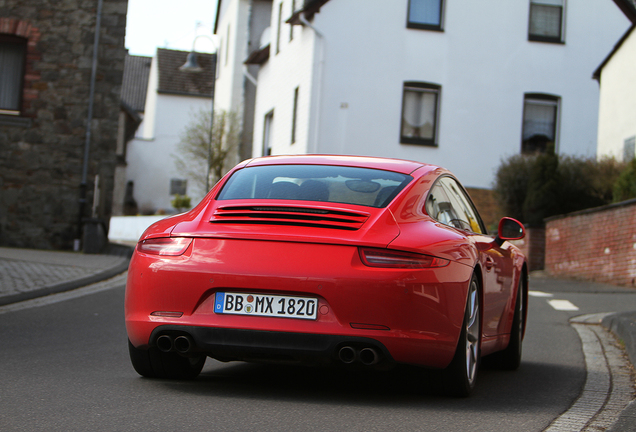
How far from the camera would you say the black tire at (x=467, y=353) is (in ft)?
16.4

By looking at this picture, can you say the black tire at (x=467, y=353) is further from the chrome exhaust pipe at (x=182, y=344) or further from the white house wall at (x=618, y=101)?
the white house wall at (x=618, y=101)

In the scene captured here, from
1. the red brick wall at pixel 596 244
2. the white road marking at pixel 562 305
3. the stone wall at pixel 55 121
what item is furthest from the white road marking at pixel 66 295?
the red brick wall at pixel 596 244

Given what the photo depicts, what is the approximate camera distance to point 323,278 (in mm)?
4617

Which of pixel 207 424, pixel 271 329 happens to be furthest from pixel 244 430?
pixel 271 329

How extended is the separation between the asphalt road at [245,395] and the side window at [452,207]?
985 millimetres

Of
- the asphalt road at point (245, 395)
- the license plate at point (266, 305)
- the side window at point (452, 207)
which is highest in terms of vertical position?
the side window at point (452, 207)

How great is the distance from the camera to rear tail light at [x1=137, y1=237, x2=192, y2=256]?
4.93 m

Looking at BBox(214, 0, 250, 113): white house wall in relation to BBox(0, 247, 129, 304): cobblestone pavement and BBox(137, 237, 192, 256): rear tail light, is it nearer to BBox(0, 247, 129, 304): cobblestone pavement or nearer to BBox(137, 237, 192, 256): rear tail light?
BBox(0, 247, 129, 304): cobblestone pavement

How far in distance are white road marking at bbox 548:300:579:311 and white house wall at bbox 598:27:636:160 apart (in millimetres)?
9223

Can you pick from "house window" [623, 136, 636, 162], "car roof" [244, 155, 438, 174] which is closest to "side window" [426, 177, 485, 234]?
"car roof" [244, 155, 438, 174]

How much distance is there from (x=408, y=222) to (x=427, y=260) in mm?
316

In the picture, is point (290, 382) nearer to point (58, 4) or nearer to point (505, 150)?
point (58, 4)

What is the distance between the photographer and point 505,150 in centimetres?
2606

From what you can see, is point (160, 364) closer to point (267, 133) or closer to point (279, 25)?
point (279, 25)
